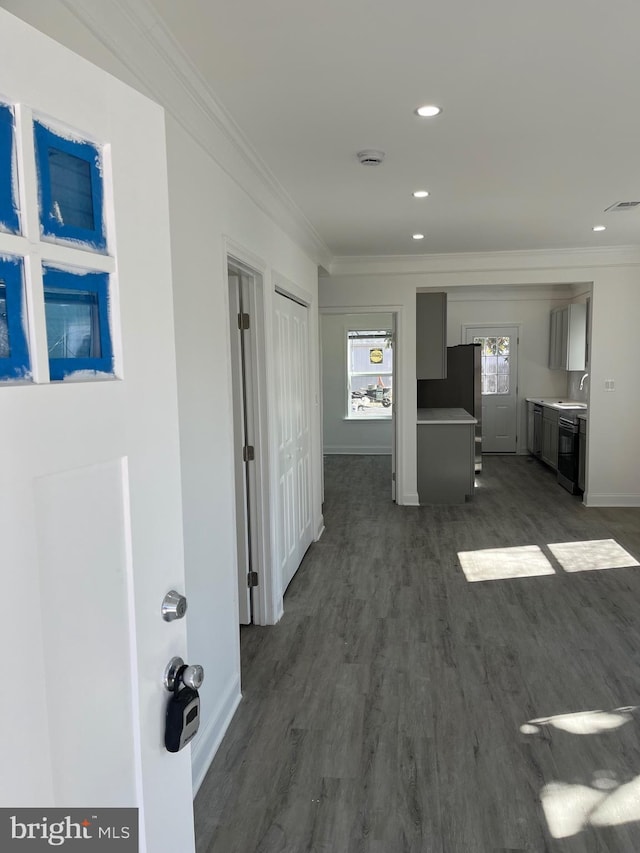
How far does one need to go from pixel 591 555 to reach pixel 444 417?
2189 millimetres

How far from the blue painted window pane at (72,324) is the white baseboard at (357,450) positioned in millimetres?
8612

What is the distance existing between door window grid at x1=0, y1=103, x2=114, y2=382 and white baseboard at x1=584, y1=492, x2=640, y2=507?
6133 millimetres

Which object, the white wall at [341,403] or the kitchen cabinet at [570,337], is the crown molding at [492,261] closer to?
the kitchen cabinet at [570,337]

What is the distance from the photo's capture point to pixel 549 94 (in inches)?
89.6

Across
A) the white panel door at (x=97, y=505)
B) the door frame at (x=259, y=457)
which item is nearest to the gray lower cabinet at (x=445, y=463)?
the door frame at (x=259, y=457)

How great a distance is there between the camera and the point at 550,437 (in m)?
7.80

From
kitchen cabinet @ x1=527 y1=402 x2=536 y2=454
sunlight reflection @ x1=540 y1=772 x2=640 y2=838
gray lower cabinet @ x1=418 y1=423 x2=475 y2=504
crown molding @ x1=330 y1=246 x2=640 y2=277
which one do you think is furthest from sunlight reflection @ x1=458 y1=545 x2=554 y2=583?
kitchen cabinet @ x1=527 y1=402 x2=536 y2=454

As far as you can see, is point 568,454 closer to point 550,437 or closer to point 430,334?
point 550,437

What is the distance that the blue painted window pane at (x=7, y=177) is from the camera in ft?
2.46

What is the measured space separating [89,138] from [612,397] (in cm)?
615

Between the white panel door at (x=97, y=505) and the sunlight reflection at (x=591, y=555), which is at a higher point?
the white panel door at (x=97, y=505)

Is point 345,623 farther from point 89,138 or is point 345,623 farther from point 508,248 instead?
point 508,248

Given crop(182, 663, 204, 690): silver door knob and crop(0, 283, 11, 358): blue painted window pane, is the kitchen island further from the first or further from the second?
crop(0, 283, 11, 358): blue painted window pane

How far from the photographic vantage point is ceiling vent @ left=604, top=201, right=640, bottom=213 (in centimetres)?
403
